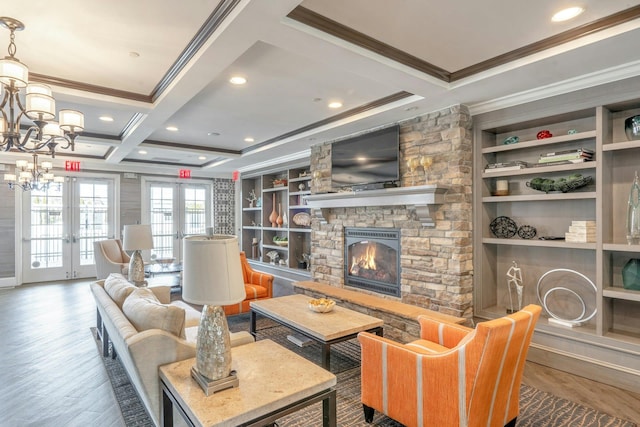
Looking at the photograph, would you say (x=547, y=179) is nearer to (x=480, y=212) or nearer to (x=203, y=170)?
(x=480, y=212)

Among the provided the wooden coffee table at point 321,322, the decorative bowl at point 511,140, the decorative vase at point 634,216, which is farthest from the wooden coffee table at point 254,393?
the decorative bowl at point 511,140

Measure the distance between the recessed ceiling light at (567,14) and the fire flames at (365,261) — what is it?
3.14 m

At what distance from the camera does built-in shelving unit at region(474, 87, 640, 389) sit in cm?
298

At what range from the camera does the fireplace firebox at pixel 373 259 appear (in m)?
4.48

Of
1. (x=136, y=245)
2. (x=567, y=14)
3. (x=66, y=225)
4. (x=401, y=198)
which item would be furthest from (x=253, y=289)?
(x=66, y=225)

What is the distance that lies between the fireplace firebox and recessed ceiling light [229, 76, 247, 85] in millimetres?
2503

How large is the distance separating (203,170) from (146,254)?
244cm

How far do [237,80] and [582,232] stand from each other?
3.49 metres

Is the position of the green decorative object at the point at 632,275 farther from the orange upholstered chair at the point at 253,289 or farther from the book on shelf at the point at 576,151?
the orange upholstered chair at the point at 253,289

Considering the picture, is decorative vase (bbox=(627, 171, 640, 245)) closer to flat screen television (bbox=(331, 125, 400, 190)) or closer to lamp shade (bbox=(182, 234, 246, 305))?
flat screen television (bbox=(331, 125, 400, 190))

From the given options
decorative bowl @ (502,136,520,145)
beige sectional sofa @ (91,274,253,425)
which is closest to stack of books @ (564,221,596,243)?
decorative bowl @ (502,136,520,145)

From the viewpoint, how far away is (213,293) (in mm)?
1588

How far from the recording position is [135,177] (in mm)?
8383

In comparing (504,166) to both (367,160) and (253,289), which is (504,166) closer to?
(367,160)
